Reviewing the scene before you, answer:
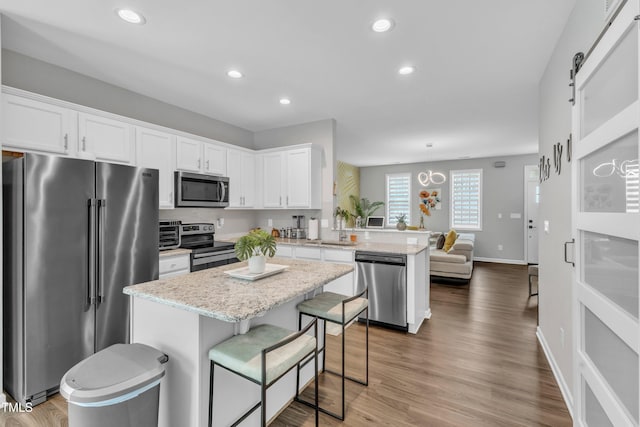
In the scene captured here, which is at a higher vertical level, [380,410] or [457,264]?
[457,264]

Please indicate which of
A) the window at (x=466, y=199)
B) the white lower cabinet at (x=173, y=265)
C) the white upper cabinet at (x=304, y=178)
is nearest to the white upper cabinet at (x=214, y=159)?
the white upper cabinet at (x=304, y=178)

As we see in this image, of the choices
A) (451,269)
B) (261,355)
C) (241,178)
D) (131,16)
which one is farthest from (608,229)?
(451,269)

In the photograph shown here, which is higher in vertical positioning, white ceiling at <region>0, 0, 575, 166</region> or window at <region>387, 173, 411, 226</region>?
white ceiling at <region>0, 0, 575, 166</region>

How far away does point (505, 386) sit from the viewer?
2.24m

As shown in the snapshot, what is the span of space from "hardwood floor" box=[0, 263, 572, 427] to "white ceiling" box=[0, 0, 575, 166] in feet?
8.87

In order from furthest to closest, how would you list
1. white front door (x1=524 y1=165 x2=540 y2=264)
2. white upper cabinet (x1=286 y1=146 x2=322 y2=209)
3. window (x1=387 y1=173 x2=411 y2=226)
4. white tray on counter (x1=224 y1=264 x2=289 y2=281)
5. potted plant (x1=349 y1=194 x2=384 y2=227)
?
window (x1=387 y1=173 x2=411 y2=226) < potted plant (x1=349 y1=194 x2=384 y2=227) < white front door (x1=524 y1=165 x2=540 y2=264) < white upper cabinet (x1=286 y1=146 x2=322 y2=209) < white tray on counter (x1=224 y1=264 x2=289 y2=281)

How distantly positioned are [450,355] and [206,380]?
7.43 ft

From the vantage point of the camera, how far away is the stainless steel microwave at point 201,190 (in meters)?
3.37

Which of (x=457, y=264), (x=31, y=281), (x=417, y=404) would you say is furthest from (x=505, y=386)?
(x=31, y=281)

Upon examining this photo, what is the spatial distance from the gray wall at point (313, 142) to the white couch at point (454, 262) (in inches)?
95.2

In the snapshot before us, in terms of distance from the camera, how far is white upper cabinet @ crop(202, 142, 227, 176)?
12.4 ft

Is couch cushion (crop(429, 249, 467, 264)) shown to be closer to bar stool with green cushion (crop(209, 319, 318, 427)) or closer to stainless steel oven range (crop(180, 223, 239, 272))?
stainless steel oven range (crop(180, 223, 239, 272))

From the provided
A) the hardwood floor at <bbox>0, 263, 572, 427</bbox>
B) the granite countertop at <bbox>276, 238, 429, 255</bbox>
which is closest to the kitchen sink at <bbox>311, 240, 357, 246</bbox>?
the granite countertop at <bbox>276, 238, 429, 255</bbox>

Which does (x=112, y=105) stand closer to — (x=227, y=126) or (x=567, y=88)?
(x=227, y=126)
